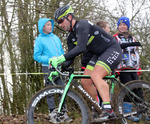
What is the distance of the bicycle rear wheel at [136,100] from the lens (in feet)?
A: 11.9

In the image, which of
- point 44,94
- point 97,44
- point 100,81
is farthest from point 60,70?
point 97,44

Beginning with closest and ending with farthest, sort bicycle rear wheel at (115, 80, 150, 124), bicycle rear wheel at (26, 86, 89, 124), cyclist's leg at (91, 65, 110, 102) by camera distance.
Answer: bicycle rear wheel at (26, 86, 89, 124), cyclist's leg at (91, 65, 110, 102), bicycle rear wheel at (115, 80, 150, 124)

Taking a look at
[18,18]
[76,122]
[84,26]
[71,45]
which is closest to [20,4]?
[18,18]

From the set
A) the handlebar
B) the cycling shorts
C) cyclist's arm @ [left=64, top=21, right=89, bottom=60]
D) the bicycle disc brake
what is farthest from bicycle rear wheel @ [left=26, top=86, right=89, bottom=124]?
the cycling shorts

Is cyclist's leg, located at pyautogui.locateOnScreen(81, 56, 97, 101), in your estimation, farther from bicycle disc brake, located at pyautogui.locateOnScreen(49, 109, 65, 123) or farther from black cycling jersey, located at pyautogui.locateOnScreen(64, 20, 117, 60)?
bicycle disc brake, located at pyautogui.locateOnScreen(49, 109, 65, 123)

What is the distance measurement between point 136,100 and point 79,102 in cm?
114

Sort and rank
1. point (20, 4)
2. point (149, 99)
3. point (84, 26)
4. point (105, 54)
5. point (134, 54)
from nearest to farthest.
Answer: point (84, 26) < point (105, 54) < point (149, 99) < point (134, 54) < point (20, 4)

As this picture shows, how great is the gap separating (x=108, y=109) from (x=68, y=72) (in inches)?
33.2

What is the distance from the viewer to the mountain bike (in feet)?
10.2

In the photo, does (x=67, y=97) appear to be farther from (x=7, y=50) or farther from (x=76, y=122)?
(x=7, y=50)

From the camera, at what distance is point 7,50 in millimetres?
6312

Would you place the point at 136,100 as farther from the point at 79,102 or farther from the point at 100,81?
the point at 79,102

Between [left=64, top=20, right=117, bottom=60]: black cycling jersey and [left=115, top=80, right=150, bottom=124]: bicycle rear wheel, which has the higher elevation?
[left=64, top=20, right=117, bottom=60]: black cycling jersey

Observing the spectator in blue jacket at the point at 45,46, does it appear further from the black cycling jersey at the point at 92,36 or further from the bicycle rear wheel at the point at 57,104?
the bicycle rear wheel at the point at 57,104
